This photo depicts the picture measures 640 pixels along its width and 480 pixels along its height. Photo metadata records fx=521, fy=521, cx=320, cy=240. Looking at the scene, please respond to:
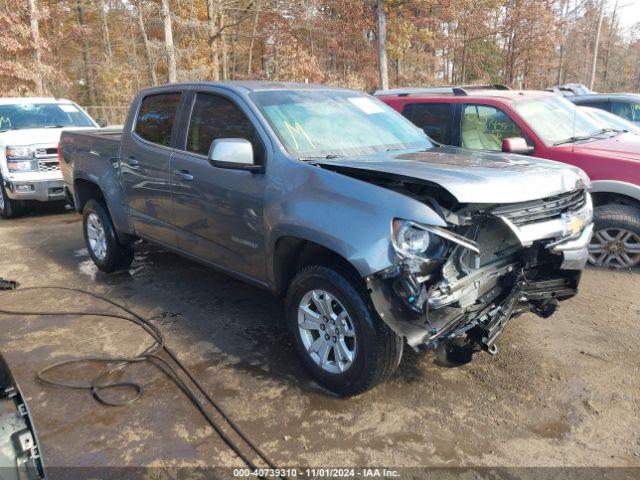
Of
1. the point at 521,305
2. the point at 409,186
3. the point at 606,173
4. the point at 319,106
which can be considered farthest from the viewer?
the point at 606,173

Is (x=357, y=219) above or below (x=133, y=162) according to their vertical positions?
below

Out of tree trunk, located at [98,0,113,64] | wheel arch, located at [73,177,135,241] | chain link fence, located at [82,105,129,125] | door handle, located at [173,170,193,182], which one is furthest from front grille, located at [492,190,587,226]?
tree trunk, located at [98,0,113,64]

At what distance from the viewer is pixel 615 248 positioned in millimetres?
5449

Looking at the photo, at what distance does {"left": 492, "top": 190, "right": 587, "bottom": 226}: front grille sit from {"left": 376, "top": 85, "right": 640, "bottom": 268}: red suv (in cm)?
142

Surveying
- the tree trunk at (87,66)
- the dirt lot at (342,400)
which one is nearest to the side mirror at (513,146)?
the dirt lot at (342,400)

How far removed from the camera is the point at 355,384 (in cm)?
310

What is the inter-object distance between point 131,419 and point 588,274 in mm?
4563

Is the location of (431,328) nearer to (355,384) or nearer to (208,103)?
(355,384)

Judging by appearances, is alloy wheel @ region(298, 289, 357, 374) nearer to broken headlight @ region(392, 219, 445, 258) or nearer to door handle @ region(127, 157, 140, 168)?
broken headlight @ region(392, 219, 445, 258)

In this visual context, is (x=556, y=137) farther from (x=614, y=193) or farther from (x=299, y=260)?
(x=299, y=260)

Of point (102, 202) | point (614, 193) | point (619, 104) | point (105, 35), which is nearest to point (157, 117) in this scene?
point (102, 202)

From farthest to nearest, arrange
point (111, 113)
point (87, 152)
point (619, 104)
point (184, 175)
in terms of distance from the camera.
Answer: point (111, 113)
point (619, 104)
point (87, 152)
point (184, 175)

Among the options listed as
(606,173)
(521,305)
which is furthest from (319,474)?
(606,173)

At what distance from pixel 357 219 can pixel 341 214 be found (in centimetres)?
13
